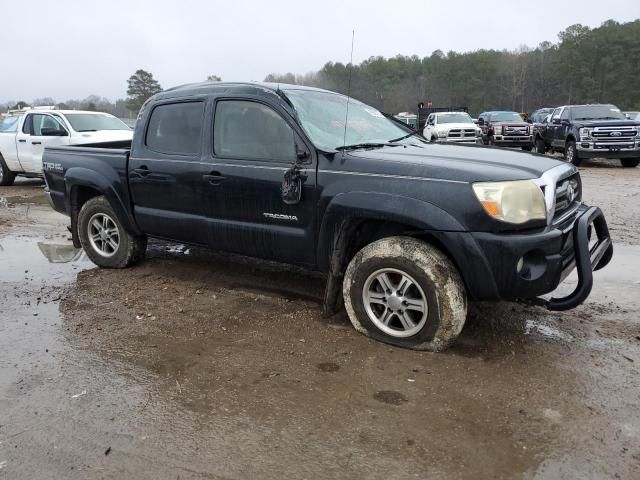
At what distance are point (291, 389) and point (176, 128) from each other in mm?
2750

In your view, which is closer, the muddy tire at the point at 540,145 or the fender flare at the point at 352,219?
the fender flare at the point at 352,219

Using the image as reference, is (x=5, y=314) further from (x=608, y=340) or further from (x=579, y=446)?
(x=608, y=340)

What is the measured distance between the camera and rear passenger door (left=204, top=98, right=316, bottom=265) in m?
4.09

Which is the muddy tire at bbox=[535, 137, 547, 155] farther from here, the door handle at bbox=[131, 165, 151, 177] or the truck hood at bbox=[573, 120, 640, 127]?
the door handle at bbox=[131, 165, 151, 177]

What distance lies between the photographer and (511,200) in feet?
10.9

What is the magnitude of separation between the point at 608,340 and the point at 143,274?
425 cm

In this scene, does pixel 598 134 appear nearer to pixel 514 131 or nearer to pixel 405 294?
pixel 514 131

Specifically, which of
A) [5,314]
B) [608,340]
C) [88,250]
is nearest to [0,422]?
[5,314]

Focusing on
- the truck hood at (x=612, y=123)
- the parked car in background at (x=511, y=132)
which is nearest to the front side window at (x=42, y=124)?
the truck hood at (x=612, y=123)

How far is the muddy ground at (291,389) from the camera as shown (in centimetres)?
259

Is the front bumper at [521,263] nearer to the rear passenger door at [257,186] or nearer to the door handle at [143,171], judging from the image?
the rear passenger door at [257,186]


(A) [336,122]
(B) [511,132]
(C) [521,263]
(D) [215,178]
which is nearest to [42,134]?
(D) [215,178]

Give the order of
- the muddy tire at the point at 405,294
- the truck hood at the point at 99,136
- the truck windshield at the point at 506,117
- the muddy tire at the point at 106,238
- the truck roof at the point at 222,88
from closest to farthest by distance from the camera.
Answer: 1. the muddy tire at the point at 405,294
2. the truck roof at the point at 222,88
3. the muddy tire at the point at 106,238
4. the truck hood at the point at 99,136
5. the truck windshield at the point at 506,117

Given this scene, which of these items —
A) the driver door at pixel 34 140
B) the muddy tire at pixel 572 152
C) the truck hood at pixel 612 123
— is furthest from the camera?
the muddy tire at pixel 572 152
